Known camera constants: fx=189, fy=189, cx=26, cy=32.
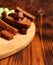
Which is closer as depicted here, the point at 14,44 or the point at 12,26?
the point at 14,44

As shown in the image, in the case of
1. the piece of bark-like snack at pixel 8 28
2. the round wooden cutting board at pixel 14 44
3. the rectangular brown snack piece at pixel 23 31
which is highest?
the piece of bark-like snack at pixel 8 28

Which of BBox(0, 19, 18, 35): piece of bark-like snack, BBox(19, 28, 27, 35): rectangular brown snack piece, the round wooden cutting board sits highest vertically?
BBox(0, 19, 18, 35): piece of bark-like snack

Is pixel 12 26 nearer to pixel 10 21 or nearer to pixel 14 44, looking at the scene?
pixel 10 21

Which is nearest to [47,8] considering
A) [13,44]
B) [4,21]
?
[4,21]

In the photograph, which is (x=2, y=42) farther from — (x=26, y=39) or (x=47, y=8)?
(x=47, y=8)

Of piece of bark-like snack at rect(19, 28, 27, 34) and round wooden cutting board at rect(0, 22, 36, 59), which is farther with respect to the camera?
piece of bark-like snack at rect(19, 28, 27, 34)

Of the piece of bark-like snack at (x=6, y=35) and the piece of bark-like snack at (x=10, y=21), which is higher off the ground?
the piece of bark-like snack at (x=10, y=21)

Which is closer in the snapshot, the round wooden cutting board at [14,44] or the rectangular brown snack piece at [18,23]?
the round wooden cutting board at [14,44]

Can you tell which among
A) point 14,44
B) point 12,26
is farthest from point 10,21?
point 14,44
